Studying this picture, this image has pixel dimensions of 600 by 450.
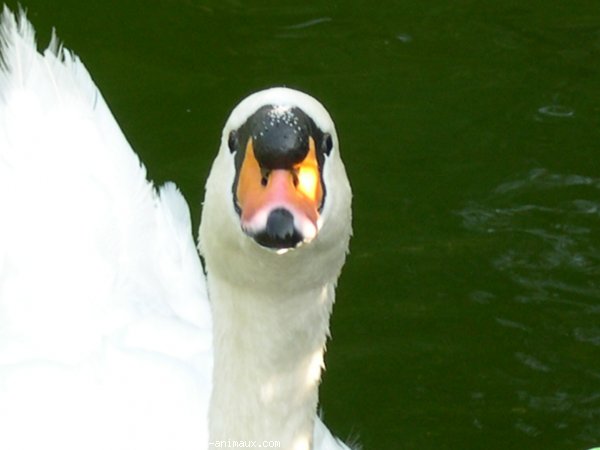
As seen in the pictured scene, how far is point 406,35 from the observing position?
903 centimetres

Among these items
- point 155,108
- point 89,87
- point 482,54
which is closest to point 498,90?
point 482,54

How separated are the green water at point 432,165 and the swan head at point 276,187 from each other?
9.29ft

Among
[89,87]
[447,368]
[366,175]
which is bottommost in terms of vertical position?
[447,368]

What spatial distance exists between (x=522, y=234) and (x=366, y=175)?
34.3 inches

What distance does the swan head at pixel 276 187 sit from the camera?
3590mm

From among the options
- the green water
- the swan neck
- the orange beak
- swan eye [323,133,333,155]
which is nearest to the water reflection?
the green water

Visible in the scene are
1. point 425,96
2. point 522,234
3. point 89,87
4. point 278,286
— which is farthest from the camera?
point 425,96

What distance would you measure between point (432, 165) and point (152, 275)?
7.18 feet

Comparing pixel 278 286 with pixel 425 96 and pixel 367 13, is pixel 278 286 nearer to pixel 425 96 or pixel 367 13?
pixel 425 96

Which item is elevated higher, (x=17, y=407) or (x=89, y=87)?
(x=89, y=87)

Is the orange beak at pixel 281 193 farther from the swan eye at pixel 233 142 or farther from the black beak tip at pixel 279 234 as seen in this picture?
the swan eye at pixel 233 142

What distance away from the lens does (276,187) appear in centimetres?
365

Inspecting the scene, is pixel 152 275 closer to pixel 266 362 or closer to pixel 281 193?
pixel 266 362

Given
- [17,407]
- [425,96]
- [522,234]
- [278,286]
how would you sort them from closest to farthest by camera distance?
[278,286] < [17,407] < [522,234] < [425,96]
